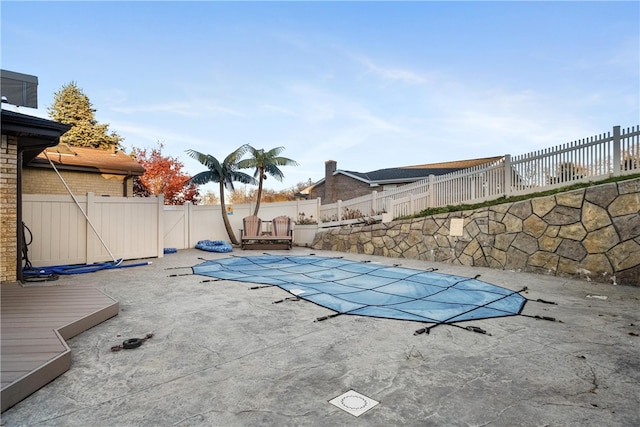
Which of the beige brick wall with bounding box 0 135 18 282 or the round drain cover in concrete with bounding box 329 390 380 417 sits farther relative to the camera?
the beige brick wall with bounding box 0 135 18 282

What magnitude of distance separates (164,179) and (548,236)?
16.8 m

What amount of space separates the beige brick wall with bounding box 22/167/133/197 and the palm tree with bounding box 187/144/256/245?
3076 millimetres

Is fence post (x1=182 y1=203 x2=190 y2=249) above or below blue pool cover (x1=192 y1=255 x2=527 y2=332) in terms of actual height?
above

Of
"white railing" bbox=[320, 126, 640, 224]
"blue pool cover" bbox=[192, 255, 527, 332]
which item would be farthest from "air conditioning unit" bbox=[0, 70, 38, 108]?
"white railing" bbox=[320, 126, 640, 224]

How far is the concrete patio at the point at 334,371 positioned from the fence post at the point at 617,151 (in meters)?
3.59

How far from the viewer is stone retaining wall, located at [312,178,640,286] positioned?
5.05 metres

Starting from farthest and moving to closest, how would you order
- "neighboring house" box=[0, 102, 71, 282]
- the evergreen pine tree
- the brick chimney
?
the brick chimney
the evergreen pine tree
"neighboring house" box=[0, 102, 71, 282]

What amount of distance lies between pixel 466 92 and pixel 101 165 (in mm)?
12338

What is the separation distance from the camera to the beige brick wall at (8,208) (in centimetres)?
420

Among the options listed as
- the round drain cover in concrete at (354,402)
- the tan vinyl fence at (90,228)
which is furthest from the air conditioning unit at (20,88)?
the round drain cover in concrete at (354,402)

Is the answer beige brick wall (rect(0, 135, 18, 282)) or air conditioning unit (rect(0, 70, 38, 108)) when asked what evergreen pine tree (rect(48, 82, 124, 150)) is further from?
beige brick wall (rect(0, 135, 18, 282))

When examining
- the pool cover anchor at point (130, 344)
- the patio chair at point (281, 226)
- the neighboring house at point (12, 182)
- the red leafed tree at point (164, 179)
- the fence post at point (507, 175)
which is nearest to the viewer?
the pool cover anchor at point (130, 344)

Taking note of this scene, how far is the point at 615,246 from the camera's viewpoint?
5066 millimetres

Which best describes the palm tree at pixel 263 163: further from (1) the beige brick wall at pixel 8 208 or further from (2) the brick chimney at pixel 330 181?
(2) the brick chimney at pixel 330 181
